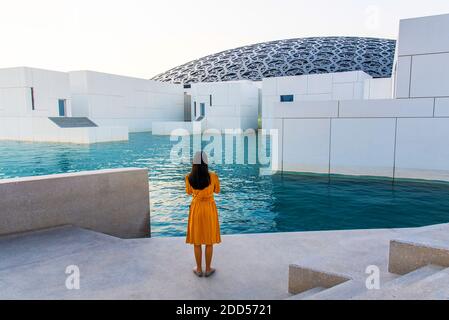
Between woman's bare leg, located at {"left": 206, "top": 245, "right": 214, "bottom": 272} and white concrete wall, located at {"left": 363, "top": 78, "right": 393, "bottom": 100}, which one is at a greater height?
white concrete wall, located at {"left": 363, "top": 78, "right": 393, "bottom": 100}

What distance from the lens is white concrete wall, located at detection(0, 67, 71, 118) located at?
28.2 metres

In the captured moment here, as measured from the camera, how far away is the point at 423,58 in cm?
1123

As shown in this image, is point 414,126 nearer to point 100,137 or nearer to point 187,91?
point 100,137

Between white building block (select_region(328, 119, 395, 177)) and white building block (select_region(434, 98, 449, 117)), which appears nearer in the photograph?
white building block (select_region(434, 98, 449, 117))

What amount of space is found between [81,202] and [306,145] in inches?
352

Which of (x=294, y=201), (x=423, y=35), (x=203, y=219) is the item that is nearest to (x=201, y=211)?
(x=203, y=219)

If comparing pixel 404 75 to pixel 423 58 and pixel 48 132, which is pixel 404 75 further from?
pixel 48 132

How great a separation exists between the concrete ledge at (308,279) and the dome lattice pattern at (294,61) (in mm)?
57092

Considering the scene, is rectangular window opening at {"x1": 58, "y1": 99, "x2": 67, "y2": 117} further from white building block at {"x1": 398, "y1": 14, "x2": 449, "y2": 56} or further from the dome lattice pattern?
the dome lattice pattern

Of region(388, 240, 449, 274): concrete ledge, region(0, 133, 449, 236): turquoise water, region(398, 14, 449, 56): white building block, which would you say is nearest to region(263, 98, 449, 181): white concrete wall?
region(0, 133, 449, 236): turquoise water

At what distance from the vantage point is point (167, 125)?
120 feet

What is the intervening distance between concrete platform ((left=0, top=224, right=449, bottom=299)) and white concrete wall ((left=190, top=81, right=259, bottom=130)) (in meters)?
33.9

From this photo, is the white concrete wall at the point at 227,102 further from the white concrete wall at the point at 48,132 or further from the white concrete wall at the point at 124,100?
the white concrete wall at the point at 48,132

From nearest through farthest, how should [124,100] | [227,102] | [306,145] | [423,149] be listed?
[423,149] < [306,145] < [124,100] < [227,102]
